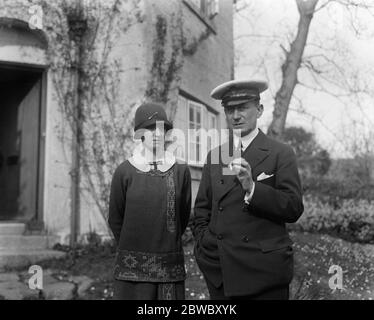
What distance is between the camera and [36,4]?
6.67m

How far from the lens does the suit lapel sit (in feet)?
7.94

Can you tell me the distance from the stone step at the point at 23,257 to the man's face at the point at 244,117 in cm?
448

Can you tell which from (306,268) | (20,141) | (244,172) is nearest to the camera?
(244,172)

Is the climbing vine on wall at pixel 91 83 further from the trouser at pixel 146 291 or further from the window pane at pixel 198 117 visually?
the trouser at pixel 146 291

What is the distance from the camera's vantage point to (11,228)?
6.51 meters

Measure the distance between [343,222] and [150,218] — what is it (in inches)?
262

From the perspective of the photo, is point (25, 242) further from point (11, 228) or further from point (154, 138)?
point (154, 138)

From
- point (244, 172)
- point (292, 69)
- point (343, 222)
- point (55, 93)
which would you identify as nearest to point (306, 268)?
point (343, 222)

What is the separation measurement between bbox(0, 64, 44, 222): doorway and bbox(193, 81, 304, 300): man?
491 cm

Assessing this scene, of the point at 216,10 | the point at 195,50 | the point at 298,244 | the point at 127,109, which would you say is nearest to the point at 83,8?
the point at 127,109

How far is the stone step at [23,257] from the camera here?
234 inches

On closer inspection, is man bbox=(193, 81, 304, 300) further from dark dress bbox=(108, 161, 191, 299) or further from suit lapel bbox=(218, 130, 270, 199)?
dark dress bbox=(108, 161, 191, 299)
